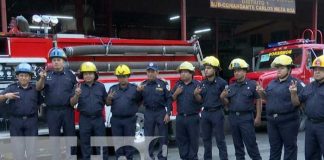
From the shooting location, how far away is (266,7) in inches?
587

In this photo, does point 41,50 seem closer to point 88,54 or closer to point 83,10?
point 88,54

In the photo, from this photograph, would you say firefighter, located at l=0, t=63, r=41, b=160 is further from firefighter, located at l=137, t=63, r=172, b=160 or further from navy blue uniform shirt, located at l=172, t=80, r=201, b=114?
navy blue uniform shirt, located at l=172, t=80, r=201, b=114

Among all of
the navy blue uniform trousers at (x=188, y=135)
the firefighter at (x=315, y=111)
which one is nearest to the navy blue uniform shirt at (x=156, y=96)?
the navy blue uniform trousers at (x=188, y=135)

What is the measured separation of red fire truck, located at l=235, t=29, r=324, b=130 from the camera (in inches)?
445

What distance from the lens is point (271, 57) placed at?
1208 cm

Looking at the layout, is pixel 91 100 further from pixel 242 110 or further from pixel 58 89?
pixel 242 110

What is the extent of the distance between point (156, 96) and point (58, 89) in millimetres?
1598

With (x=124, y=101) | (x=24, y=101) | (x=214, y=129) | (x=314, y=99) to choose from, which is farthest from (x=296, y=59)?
(x=24, y=101)

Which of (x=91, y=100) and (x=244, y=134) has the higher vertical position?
(x=91, y=100)

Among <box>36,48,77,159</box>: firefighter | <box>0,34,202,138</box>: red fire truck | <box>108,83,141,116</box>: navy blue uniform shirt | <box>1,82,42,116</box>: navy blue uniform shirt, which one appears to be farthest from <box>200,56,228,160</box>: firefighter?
<box>1,82,42,116</box>: navy blue uniform shirt

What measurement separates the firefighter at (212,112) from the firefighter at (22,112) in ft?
8.92

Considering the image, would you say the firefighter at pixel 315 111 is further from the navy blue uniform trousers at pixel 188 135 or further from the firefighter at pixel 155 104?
the firefighter at pixel 155 104

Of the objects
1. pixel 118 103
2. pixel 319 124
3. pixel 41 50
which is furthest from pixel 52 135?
pixel 319 124

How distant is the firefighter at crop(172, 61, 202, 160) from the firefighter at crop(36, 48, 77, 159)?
175 cm
